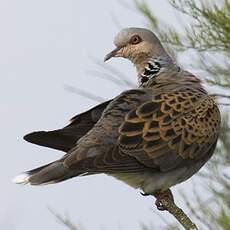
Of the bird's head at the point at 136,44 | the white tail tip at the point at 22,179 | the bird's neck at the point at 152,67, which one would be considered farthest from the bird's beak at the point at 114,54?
the white tail tip at the point at 22,179

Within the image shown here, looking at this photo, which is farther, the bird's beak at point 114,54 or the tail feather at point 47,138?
the bird's beak at point 114,54

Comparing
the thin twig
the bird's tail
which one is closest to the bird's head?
the bird's tail

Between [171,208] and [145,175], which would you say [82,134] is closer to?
[145,175]

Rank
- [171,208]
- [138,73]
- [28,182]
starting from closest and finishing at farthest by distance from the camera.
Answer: [171,208], [28,182], [138,73]

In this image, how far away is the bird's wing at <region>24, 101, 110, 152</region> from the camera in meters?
5.78

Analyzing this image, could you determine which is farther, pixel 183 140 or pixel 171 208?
pixel 183 140

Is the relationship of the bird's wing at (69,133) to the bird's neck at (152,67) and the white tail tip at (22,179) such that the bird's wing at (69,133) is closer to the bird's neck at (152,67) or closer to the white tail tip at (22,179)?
the white tail tip at (22,179)

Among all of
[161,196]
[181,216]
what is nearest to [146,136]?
[161,196]

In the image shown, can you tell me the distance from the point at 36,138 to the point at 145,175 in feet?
Answer: 1.75

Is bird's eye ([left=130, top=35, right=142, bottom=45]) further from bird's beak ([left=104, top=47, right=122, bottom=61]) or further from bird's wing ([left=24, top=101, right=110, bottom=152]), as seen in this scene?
bird's wing ([left=24, top=101, right=110, bottom=152])

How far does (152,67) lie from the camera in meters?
6.39

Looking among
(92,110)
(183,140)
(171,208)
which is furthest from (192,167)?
(171,208)

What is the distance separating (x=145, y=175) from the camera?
586cm

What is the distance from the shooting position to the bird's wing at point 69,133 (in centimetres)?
578
